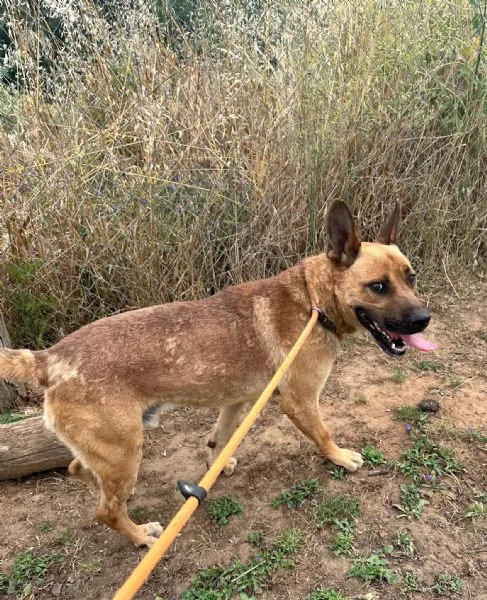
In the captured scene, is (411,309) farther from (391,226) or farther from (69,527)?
(69,527)

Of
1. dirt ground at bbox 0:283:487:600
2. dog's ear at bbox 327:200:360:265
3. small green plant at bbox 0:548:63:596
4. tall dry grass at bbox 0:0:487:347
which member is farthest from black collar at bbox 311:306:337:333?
small green plant at bbox 0:548:63:596

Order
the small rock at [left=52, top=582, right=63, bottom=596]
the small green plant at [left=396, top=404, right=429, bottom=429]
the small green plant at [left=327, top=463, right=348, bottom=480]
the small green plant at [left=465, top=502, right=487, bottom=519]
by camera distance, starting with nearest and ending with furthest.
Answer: the small rock at [left=52, top=582, right=63, bottom=596] → the small green plant at [left=465, top=502, right=487, bottom=519] → the small green plant at [left=327, top=463, right=348, bottom=480] → the small green plant at [left=396, top=404, right=429, bottom=429]

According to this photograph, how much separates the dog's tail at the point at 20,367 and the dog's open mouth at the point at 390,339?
1.77 meters

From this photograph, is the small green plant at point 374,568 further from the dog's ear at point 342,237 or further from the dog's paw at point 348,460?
the dog's ear at point 342,237

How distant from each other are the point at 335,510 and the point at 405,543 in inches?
15.9

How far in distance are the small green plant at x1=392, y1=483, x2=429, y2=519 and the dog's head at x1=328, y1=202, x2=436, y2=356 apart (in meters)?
0.82

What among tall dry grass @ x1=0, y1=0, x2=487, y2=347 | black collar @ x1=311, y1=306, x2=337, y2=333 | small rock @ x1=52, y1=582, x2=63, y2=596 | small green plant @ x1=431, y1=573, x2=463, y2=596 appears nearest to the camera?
small green plant @ x1=431, y1=573, x2=463, y2=596

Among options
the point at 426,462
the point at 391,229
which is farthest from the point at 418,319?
the point at 426,462

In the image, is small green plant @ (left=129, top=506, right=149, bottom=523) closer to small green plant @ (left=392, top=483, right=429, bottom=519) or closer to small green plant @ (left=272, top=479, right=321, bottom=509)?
small green plant @ (left=272, top=479, right=321, bottom=509)

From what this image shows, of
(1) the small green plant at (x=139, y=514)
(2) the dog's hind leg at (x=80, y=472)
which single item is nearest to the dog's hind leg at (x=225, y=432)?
(1) the small green plant at (x=139, y=514)

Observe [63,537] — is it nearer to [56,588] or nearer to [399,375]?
[56,588]

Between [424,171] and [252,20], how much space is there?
232cm

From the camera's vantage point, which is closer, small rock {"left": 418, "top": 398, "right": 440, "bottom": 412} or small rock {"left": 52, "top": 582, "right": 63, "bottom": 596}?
small rock {"left": 52, "top": 582, "right": 63, "bottom": 596}

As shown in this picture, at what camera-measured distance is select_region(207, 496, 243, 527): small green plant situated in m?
2.67
